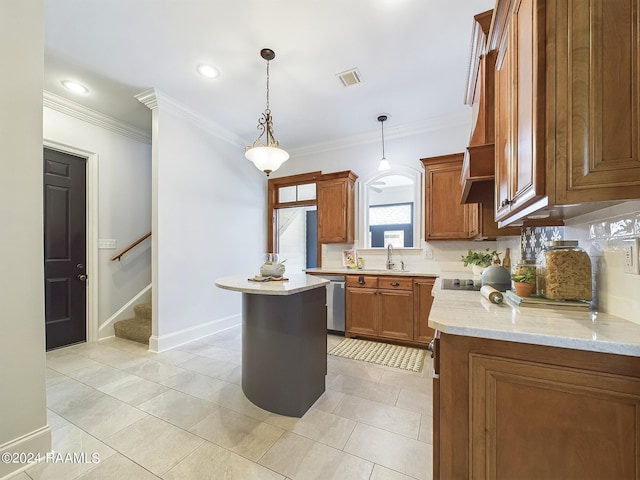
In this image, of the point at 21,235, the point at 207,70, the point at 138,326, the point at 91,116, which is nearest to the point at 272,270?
the point at 21,235

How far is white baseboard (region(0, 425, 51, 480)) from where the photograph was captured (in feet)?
4.55

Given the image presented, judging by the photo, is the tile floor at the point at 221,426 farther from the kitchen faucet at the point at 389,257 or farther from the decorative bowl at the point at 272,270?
the kitchen faucet at the point at 389,257

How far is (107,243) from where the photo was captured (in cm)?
357

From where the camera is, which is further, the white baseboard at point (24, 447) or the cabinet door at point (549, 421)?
the white baseboard at point (24, 447)

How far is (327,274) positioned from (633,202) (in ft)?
10.1

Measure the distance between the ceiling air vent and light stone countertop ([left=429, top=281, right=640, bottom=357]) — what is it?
248cm

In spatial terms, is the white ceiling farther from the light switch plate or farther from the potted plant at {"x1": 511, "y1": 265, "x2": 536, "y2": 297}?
the potted plant at {"x1": 511, "y1": 265, "x2": 536, "y2": 297}

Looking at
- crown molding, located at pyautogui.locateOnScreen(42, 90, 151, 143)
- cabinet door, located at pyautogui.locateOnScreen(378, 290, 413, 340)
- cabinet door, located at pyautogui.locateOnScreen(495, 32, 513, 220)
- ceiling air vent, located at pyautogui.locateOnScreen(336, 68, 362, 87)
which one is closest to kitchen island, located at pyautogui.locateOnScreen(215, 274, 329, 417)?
cabinet door, located at pyautogui.locateOnScreen(495, 32, 513, 220)

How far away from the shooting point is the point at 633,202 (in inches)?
38.8

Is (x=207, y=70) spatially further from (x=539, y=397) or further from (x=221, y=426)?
(x=539, y=397)

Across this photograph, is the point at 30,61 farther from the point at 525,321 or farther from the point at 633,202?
the point at 633,202

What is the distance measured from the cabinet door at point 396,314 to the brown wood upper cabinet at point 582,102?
2.45m

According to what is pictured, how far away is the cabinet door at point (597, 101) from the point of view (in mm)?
824

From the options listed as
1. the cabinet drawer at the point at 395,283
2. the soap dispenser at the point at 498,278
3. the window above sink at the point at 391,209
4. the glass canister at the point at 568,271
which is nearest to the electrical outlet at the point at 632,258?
the glass canister at the point at 568,271
